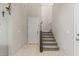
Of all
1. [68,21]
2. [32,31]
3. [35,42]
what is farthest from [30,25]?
[68,21]

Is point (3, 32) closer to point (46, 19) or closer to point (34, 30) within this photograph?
point (34, 30)

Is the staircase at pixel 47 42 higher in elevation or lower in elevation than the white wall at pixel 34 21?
lower

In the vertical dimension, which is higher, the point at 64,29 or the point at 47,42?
the point at 64,29

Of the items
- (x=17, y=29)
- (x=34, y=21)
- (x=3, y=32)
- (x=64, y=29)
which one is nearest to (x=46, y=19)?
(x=34, y=21)

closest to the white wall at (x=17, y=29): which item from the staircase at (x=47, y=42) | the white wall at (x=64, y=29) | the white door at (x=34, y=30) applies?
the white door at (x=34, y=30)

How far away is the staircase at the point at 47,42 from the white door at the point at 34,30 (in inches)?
4.1

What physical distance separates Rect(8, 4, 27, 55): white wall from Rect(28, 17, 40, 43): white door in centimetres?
8

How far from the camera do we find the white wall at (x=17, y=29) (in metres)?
2.06

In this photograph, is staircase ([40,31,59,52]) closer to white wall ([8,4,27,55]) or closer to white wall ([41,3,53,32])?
white wall ([41,3,53,32])

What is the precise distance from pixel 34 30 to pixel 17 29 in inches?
12.5

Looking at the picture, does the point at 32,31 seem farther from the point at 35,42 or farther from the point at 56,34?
the point at 56,34

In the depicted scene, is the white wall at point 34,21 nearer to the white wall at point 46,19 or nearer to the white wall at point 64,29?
the white wall at point 46,19

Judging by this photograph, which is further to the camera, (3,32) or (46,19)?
(46,19)

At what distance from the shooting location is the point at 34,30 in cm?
214
